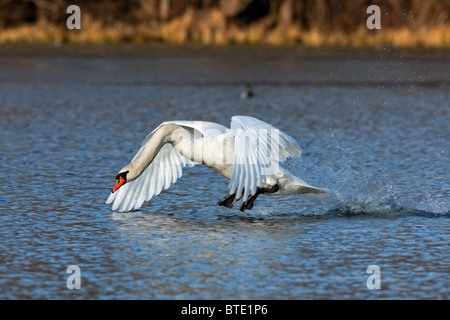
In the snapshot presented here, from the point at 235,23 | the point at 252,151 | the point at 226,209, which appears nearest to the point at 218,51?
the point at 235,23

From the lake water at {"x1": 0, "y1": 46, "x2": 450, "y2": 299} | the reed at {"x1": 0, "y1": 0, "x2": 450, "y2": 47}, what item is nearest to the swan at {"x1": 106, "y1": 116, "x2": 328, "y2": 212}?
the lake water at {"x1": 0, "y1": 46, "x2": 450, "y2": 299}

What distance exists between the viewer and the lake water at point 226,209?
7219mm

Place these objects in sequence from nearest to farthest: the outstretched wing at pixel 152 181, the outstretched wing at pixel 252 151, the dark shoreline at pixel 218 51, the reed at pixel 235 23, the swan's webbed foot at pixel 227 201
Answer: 1. the outstretched wing at pixel 252 151
2. the swan's webbed foot at pixel 227 201
3. the outstretched wing at pixel 152 181
4. the dark shoreline at pixel 218 51
5. the reed at pixel 235 23

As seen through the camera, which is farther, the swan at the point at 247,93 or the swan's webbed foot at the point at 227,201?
the swan at the point at 247,93

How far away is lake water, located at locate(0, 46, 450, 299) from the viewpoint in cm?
722

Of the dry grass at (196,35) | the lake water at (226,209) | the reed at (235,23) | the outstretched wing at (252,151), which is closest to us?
the lake water at (226,209)

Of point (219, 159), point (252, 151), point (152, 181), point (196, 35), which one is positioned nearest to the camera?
point (252, 151)

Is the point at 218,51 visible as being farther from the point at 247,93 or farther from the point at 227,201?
the point at 227,201

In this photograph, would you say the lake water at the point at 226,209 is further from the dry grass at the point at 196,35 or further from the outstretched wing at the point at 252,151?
the dry grass at the point at 196,35

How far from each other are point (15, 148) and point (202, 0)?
112 ft

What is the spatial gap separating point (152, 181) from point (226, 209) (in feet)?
2.62

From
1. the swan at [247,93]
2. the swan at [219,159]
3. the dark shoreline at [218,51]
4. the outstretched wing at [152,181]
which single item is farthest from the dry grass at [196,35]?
the swan at [219,159]

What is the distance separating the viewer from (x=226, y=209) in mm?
10023

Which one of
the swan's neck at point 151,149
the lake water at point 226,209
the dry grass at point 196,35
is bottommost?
the lake water at point 226,209
